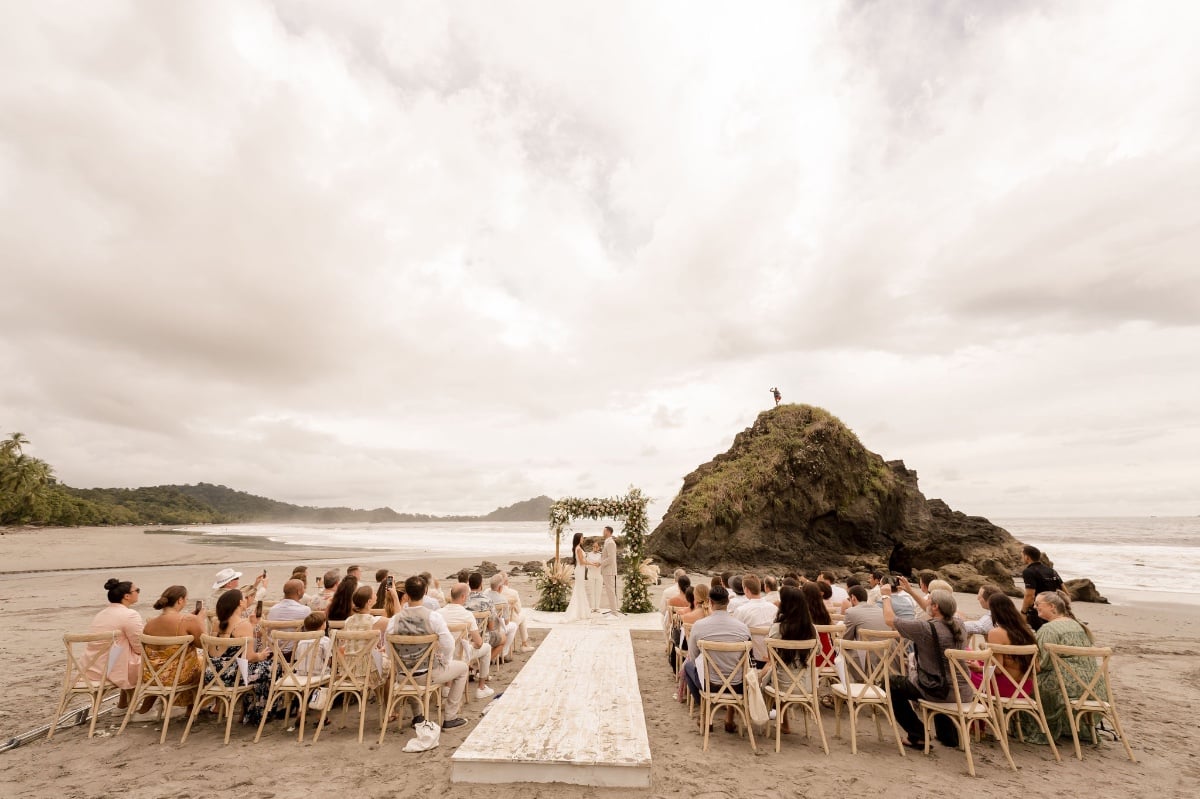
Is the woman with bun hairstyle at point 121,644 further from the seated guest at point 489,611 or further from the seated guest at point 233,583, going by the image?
the seated guest at point 489,611

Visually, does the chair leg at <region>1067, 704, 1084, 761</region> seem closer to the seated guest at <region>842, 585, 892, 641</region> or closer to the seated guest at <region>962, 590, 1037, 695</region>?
the seated guest at <region>962, 590, 1037, 695</region>

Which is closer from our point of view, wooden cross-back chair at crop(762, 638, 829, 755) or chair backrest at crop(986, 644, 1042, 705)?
chair backrest at crop(986, 644, 1042, 705)

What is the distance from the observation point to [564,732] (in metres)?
5.44

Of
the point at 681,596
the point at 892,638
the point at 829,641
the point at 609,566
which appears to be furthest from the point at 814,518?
the point at 892,638

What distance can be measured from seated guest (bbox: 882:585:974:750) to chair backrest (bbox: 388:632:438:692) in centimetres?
514

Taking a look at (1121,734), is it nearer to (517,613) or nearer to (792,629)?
(792,629)

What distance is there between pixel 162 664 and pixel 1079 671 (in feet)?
32.3

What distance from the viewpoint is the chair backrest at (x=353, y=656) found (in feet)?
18.8

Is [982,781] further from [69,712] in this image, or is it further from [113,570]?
[113,570]

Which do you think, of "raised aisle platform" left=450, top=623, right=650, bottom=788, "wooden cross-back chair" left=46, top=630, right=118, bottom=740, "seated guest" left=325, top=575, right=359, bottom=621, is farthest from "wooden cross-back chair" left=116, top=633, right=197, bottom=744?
"raised aisle platform" left=450, top=623, right=650, bottom=788

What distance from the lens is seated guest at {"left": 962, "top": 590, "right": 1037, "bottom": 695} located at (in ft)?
18.3

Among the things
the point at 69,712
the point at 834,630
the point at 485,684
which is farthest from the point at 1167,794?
the point at 69,712

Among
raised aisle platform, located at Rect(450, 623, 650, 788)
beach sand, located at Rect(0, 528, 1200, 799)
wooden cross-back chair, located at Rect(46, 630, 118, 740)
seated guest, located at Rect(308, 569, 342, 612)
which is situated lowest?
beach sand, located at Rect(0, 528, 1200, 799)

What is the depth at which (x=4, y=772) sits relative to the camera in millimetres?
4949
